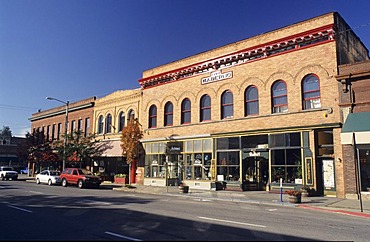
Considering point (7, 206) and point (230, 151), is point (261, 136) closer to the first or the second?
point (230, 151)

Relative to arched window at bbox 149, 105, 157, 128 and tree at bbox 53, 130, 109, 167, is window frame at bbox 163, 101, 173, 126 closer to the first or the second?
arched window at bbox 149, 105, 157, 128

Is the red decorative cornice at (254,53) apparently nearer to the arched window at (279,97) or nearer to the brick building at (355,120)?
the arched window at (279,97)

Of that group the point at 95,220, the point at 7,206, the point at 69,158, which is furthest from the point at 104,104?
the point at 95,220

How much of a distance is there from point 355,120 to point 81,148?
1057 inches

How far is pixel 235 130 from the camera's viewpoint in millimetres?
24141

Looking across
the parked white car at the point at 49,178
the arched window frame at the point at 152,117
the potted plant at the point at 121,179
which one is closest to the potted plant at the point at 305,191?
the arched window frame at the point at 152,117

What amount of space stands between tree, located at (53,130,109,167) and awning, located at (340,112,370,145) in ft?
78.9

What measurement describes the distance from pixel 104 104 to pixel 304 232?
101ft

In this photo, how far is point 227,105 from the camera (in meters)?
25.4

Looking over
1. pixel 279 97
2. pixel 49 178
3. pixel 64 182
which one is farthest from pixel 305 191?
pixel 49 178

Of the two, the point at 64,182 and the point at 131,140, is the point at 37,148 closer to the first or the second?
the point at 64,182

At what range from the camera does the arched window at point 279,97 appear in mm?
22150

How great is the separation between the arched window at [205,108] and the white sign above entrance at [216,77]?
1243mm

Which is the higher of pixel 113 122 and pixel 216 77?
pixel 216 77
